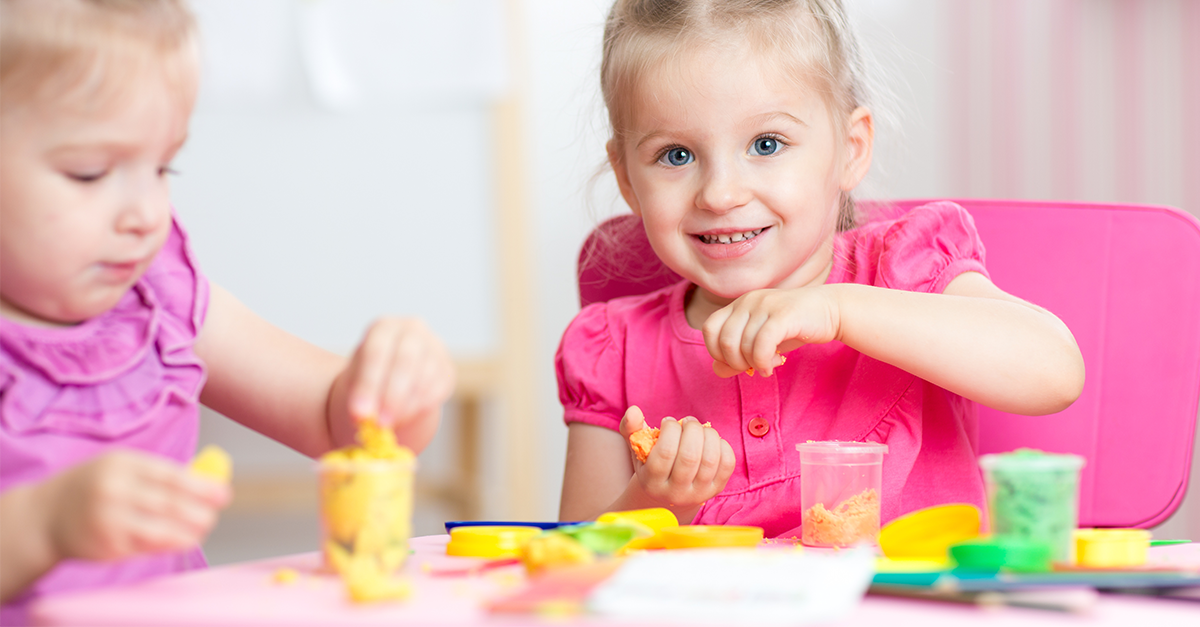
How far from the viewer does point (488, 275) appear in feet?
7.00

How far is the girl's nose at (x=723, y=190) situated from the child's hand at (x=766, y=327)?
134mm

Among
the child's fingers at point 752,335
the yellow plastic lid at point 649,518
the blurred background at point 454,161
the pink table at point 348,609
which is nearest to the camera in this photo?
the pink table at point 348,609

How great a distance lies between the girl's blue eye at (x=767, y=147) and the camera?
941 millimetres

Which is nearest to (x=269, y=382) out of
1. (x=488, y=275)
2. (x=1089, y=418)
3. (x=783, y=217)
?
(x=783, y=217)

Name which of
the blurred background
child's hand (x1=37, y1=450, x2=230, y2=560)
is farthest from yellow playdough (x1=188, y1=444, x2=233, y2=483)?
the blurred background

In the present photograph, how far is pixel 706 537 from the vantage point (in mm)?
641

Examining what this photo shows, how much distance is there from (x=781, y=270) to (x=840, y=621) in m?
0.58

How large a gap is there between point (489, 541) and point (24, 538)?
0.25 meters

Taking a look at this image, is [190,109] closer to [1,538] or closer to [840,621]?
[1,538]

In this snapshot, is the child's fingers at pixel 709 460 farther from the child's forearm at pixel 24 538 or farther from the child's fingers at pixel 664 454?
the child's forearm at pixel 24 538

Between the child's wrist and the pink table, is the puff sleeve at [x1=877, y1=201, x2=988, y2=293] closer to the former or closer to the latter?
the pink table

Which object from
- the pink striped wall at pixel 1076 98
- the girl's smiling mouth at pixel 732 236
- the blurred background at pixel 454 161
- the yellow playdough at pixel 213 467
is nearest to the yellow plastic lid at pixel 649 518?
the yellow playdough at pixel 213 467

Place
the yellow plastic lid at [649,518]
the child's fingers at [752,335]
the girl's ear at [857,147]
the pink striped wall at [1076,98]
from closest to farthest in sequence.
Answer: the yellow plastic lid at [649,518]
the child's fingers at [752,335]
the girl's ear at [857,147]
the pink striped wall at [1076,98]

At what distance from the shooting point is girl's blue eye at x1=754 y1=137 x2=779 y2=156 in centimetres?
94
